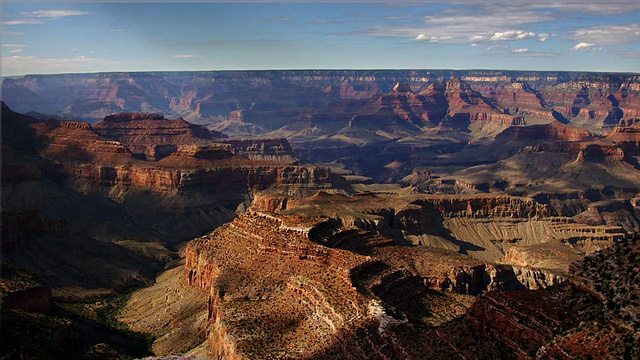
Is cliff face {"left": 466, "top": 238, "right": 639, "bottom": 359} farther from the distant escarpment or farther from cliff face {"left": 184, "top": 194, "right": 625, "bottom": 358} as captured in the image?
the distant escarpment

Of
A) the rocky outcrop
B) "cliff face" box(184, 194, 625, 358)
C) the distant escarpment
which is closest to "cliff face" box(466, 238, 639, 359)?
"cliff face" box(184, 194, 625, 358)

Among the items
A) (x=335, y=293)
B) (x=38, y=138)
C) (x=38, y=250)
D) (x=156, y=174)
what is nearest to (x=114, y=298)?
(x=38, y=250)

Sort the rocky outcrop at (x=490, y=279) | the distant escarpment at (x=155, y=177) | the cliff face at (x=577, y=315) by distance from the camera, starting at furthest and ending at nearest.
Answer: the distant escarpment at (x=155, y=177)
the rocky outcrop at (x=490, y=279)
the cliff face at (x=577, y=315)

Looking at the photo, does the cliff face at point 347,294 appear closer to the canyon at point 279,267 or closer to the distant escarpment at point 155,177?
the canyon at point 279,267

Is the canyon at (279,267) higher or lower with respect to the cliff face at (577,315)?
lower

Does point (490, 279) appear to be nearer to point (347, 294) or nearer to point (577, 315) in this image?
point (347, 294)

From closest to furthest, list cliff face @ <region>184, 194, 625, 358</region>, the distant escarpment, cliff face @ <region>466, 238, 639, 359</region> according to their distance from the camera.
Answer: cliff face @ <region>466, 238, 639, 359</region> < cliff face @ <region>184, 194, 625, 358</region> < the distant escarpment

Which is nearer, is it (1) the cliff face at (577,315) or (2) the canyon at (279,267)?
(1) the cliff face at (577,315)

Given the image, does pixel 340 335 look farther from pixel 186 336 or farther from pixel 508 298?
pixel 186 336

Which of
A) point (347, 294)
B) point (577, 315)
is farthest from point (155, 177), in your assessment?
point (577, 315)

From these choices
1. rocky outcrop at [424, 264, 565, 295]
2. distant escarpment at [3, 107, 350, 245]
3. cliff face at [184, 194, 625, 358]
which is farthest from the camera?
distant escarpment at [3, 107, 350, 245]

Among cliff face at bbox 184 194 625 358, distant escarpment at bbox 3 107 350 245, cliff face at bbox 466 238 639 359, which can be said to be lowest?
distant escarpment at bbox 3 107 350 245

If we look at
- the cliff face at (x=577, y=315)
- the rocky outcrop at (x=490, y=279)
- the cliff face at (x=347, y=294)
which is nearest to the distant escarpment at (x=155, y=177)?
the cliff face at (x=347, y=294)
